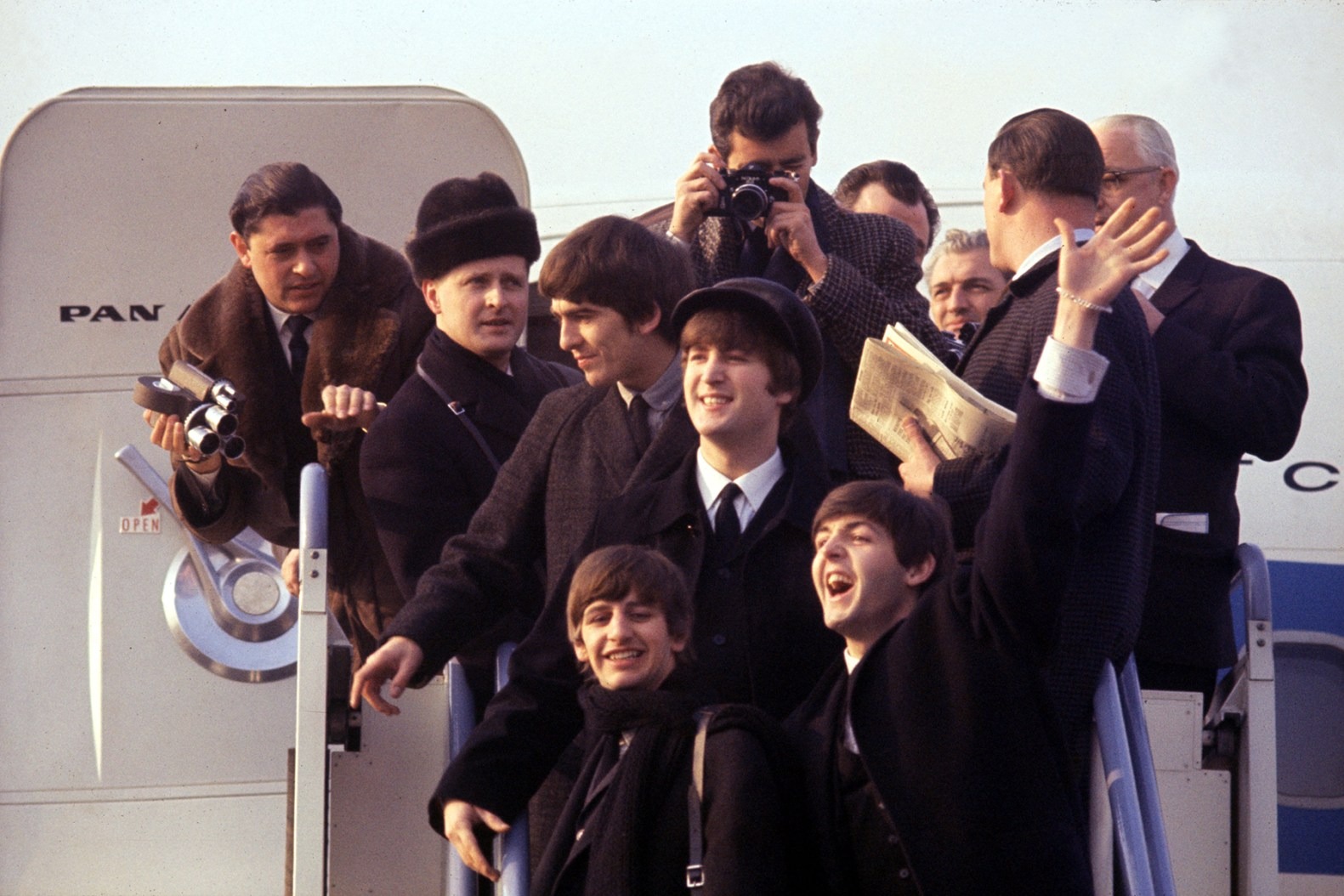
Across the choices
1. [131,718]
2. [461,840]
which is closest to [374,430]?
[461,840]

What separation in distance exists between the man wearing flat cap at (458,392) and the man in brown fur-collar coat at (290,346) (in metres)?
0.30

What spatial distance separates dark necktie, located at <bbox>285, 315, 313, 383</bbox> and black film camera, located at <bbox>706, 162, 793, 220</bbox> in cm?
108

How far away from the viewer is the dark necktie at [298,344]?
192 inches

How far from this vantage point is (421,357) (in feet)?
14.6

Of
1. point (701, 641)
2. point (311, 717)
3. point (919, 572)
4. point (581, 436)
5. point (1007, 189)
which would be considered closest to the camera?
point (919, 572)

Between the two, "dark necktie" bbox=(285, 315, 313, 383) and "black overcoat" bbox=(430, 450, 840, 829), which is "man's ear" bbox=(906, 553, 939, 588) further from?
"dark necktie" bbox=(285, 315, 313, 383)

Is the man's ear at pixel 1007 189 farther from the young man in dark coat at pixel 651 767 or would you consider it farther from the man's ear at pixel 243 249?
the man's ear at pixel 243 249

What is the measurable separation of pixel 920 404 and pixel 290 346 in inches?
72.5

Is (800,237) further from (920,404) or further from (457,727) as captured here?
(457,727)

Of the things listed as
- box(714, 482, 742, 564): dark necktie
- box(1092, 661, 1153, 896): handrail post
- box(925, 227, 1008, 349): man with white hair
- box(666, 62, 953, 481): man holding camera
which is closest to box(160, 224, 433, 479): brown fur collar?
box(666, 62, 953, 481): man holding camera

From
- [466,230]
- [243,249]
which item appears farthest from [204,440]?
[466,230]

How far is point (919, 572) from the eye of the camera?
3434mm

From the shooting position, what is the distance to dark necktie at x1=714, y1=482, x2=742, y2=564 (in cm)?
368

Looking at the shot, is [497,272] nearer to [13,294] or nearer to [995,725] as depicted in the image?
[995,725]
